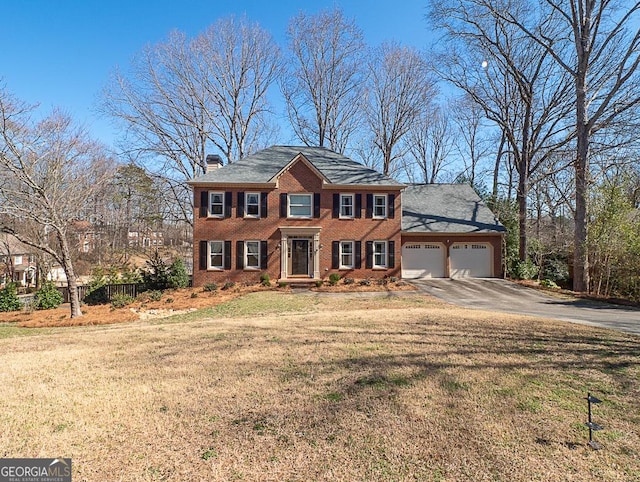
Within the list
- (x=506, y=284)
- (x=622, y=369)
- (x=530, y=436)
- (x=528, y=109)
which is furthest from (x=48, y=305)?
(x=528, y=109)

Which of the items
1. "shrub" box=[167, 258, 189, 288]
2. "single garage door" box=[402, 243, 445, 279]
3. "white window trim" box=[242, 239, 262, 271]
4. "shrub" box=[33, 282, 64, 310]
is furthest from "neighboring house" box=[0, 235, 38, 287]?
"single garage door" box=[402, 243, 445, 279]

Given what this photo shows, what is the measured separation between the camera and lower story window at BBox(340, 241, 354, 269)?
1831 centimetres

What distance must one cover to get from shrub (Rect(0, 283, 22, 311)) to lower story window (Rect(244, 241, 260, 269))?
438 inches

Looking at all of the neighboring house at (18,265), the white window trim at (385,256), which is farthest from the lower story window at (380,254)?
the neighboring house at (18,265)

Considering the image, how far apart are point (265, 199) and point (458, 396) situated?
15.2 m

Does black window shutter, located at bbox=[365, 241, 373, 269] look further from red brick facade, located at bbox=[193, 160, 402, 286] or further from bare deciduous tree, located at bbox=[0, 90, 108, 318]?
bare deciduous tree, located at bbox=[0, 90, 108, 318]

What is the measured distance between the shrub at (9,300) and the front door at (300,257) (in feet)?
44.6

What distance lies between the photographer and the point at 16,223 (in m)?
22.7

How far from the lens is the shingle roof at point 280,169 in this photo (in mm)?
17984

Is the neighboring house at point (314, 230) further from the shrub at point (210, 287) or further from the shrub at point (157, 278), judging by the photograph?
the shrub at point (157, 278)

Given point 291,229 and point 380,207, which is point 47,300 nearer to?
point 291,229

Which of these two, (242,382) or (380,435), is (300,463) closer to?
(380,435)

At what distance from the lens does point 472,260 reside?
19578mm

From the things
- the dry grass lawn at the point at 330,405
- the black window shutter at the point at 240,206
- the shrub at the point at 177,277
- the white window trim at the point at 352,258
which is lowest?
the dry grass lawn at the point at 330,405
